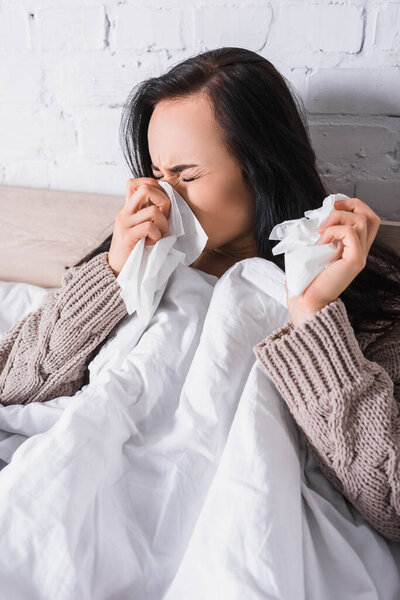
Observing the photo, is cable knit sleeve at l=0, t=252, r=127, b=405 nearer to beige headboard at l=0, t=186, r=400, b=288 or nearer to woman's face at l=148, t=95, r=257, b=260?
woman's face at l=148, t=95, r=257, b=260

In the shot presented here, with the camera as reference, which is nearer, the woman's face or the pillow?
the woman's face

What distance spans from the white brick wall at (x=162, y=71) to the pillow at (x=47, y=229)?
2.2 inches

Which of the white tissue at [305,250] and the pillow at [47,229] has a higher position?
the white tissue at [305,250]

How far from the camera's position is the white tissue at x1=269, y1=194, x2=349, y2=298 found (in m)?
0.76

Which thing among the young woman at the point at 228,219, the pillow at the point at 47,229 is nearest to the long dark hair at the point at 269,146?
the young woman at the point at 228,219

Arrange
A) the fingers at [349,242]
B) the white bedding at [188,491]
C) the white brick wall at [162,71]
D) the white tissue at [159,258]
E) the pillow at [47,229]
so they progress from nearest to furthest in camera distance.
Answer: the white bedding at [188,491]
the fingers at [349,242]
the white tissue at [159,258]
the white brick wall at [162,71]
the pillow at [47,229]

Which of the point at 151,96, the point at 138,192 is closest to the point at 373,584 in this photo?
the point at 138,192

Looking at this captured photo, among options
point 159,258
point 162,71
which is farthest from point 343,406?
point 162,71

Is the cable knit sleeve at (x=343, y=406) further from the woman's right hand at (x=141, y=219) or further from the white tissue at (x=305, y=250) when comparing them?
the woman's right hand at (x=141, y=219)

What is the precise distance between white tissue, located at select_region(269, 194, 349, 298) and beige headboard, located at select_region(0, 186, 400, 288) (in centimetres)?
54

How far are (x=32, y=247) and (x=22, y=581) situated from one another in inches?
33.2

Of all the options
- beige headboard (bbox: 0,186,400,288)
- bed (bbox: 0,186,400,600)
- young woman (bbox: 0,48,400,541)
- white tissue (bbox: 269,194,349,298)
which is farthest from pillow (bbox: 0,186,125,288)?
white tissue (bbox: 269,194,349,298)

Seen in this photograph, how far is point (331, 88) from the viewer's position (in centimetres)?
107

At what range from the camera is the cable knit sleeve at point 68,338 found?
928mm
